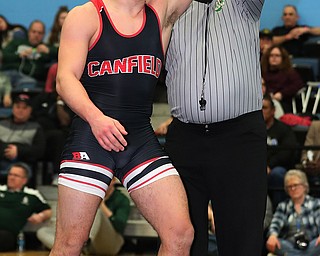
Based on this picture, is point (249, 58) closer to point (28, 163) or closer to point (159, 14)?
point (159, 14)

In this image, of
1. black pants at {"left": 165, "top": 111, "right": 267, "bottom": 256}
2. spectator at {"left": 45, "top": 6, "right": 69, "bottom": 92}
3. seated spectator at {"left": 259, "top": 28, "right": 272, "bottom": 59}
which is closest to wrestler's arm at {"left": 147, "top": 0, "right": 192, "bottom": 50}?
black pants at {"left": 165, "top": 111, "right": 267, "bottom": 256}

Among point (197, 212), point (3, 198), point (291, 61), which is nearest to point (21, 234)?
point (3, 198)

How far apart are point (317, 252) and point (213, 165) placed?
127 inches

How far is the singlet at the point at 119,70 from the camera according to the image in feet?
11.5

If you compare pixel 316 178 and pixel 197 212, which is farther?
pixel 316 178

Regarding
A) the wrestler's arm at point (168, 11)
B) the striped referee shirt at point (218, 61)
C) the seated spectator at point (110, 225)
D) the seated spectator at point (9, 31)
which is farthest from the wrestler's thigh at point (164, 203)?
the seated spectator at point (9, 31)

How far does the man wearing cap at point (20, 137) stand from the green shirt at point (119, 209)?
108cm

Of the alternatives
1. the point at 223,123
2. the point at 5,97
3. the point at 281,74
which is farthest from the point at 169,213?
the point at 5,97

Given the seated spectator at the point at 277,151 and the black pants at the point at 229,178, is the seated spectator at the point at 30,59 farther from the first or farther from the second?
the black pants at the point at 229,178

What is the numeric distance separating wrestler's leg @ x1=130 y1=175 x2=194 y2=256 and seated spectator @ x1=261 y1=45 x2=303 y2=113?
17.5 ft

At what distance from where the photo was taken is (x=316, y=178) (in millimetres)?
7754

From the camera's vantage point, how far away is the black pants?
3.75 m

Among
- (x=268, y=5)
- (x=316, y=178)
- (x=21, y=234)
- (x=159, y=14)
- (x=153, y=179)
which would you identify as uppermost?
(x=268, y=5)

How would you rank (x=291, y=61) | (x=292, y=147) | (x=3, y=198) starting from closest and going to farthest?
(x=292, y=147), (x=3, y=198), (x=291, y=61)
